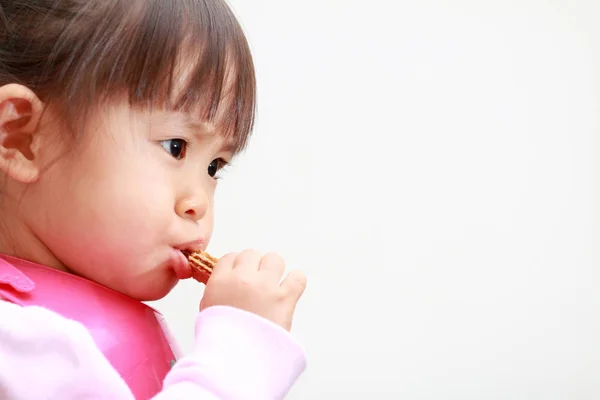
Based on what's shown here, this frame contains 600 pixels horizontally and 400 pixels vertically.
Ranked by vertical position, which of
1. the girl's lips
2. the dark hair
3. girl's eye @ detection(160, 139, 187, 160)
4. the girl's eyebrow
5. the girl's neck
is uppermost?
the dark hair

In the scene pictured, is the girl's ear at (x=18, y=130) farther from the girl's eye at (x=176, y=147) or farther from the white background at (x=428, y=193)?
the white background at (x=428, y=193)

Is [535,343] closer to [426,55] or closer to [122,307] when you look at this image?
[426,55]

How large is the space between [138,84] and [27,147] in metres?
0.11

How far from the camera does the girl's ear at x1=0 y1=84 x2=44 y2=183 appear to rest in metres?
0.67

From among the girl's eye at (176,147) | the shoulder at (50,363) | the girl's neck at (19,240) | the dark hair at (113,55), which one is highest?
the dark hair at (113,55)

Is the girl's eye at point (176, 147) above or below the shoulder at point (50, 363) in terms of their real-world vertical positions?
above

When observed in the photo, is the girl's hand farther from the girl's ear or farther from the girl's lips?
the girl's ear

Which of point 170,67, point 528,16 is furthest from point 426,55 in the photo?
point 170,67

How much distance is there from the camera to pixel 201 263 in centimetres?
71

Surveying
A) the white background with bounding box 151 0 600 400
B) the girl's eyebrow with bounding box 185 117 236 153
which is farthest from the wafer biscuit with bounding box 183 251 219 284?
the white background with bounding box 151 0 600 400

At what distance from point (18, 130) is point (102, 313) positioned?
6.9 inches

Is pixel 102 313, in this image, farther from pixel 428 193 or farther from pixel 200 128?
pixel 428 193

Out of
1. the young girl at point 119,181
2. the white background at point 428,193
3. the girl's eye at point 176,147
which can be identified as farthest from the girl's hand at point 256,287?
the white background at point 428,193

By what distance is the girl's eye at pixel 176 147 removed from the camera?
702 millimetres
